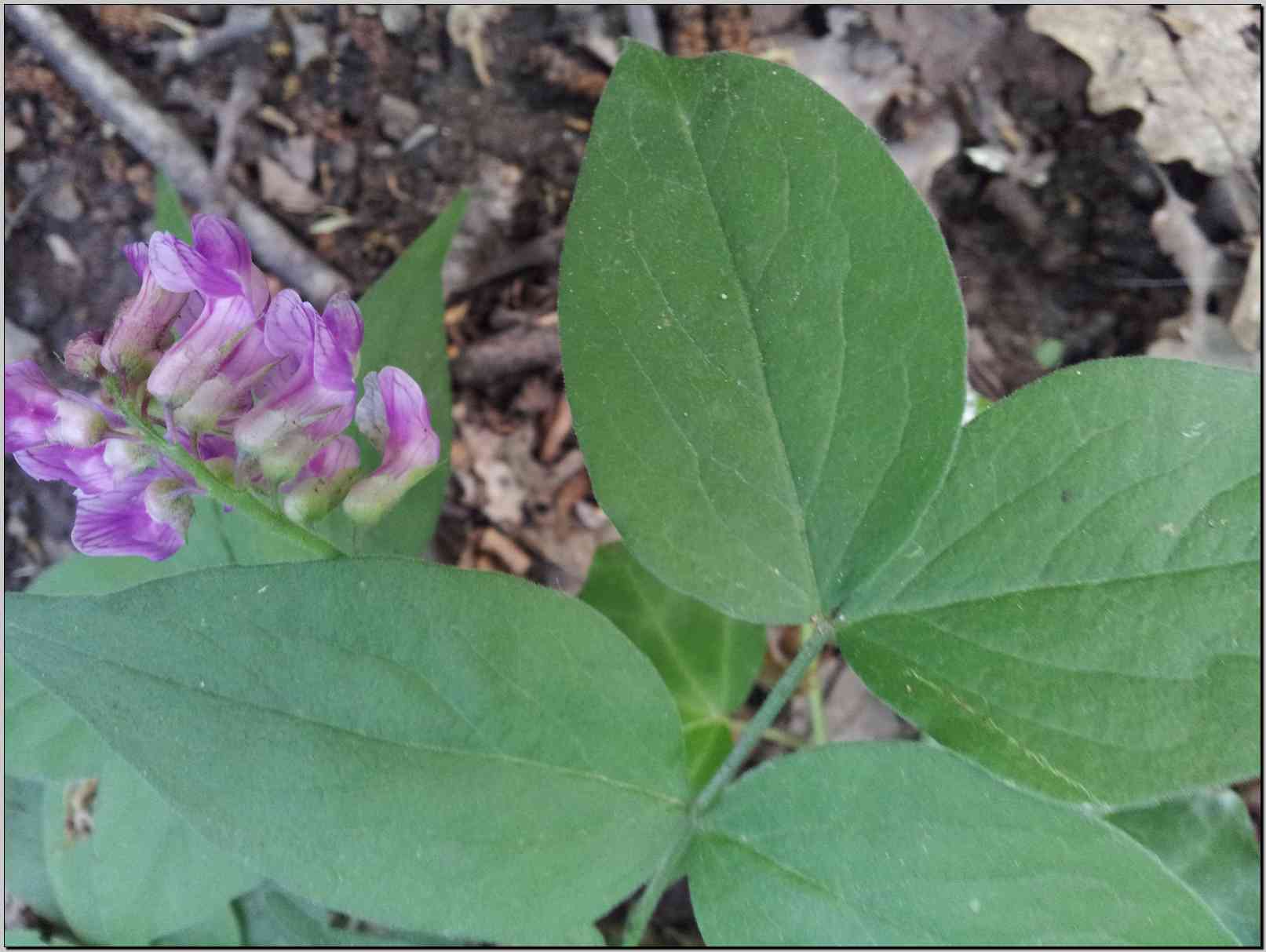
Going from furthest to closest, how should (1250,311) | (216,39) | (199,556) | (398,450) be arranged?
(216,39), (1250,311), (199,556), (398,450)

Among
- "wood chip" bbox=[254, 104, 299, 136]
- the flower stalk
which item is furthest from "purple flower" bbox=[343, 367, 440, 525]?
"wood chip" bbox=[254, 104, 299, 136]

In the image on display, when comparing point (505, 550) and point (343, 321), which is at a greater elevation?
point (343, 321)

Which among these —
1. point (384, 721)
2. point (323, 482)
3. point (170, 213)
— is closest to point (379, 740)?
point (384, 721)

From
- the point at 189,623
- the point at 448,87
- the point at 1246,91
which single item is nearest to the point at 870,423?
the point at 189,623

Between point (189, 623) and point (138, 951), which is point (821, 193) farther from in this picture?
point (138, 951)

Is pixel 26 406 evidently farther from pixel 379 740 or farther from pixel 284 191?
pixel 284 191

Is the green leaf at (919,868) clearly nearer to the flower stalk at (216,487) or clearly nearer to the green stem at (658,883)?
the green stem at (658,883)
